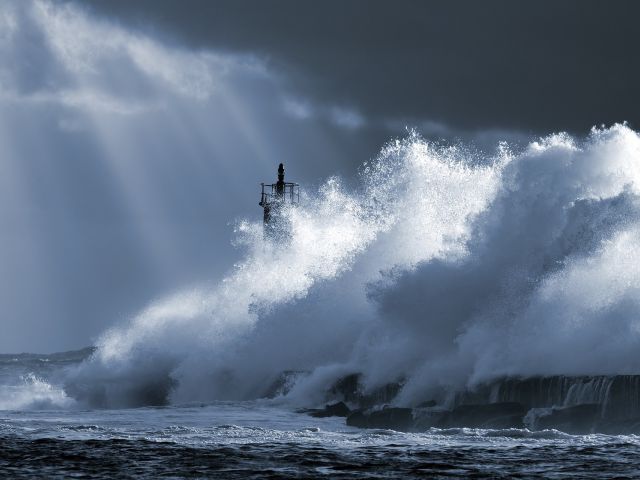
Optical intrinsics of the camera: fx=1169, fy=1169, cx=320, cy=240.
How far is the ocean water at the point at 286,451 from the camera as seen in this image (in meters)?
14.5

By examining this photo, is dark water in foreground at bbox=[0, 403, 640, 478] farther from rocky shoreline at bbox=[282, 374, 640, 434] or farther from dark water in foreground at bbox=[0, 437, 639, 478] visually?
rocky shoreline at bbox=[282, 374, 640, 434]

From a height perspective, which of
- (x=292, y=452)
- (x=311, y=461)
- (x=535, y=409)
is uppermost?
(x=535, y=409)

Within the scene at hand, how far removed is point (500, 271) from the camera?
26.3 metres

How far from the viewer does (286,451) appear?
1683cm

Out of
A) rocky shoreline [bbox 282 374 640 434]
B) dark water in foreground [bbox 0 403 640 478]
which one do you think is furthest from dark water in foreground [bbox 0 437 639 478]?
rocky shoreline [bbox 282 374 640 434]

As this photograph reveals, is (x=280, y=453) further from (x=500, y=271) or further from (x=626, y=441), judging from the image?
(x=500, y=271)

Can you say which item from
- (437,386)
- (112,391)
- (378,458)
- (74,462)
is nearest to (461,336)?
(437,386)

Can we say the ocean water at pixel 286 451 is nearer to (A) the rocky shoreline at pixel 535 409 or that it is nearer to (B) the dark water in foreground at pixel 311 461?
(B) the dark water in foreground at pixel 311 461

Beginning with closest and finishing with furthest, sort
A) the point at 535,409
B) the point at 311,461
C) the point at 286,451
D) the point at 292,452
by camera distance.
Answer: the point at 311,461, the point at 292,452, the point at 286,451, the point at 535,409

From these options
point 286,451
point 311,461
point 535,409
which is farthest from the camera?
point 535,409

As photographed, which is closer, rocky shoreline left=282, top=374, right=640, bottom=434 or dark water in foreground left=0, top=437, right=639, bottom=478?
dark water in foreground left=0, top=437, right=639, bottom=478

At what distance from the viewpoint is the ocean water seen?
47.4ft

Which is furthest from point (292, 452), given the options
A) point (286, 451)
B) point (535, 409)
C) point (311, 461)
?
point (535, 409)

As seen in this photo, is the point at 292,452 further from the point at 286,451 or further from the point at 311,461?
the point at 311,461
